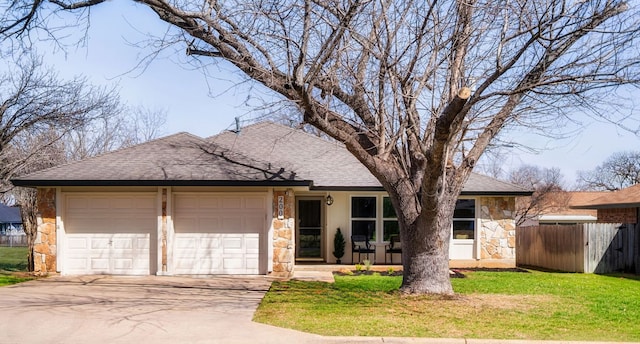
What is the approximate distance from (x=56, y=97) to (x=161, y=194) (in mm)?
5771

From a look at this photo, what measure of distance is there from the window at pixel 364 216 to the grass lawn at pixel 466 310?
4.36 m

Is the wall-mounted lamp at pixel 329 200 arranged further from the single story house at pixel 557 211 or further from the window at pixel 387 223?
the single story house at pixel 557 211

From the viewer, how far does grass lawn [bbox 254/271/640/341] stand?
8.49m

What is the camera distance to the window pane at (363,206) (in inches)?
752

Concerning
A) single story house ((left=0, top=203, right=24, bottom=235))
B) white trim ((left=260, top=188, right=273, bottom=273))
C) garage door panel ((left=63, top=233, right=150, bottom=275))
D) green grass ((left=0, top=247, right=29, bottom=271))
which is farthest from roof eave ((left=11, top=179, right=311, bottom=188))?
single story house ((left=0, top=203, right=24, bottom=235))

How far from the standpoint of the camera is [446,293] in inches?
455

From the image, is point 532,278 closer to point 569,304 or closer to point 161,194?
point 569,304

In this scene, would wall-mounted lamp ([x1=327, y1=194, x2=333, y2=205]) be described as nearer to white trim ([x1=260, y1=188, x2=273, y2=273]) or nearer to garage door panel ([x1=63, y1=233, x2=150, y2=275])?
white trim ([x1=260, y1=188, x2=273, y2=273])

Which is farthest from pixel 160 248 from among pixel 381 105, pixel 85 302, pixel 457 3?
pixel 457 3

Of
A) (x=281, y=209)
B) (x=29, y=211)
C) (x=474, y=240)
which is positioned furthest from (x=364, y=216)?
(x=29, y=211)

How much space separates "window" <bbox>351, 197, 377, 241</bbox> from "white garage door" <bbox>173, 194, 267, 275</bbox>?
4400 mm

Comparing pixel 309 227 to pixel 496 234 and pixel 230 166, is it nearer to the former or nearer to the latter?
pixel 230 166

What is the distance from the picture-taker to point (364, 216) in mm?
19094

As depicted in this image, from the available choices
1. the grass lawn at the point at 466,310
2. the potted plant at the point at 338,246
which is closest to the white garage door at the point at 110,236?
the grass lawn at the point at 466,310
